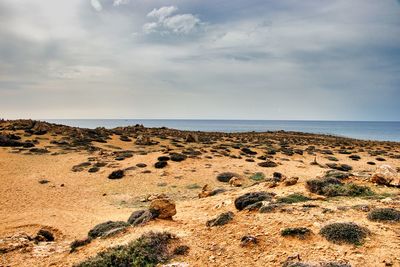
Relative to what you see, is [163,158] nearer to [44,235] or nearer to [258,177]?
[258,177]

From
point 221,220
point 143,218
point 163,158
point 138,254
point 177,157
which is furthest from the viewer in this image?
point 177,157

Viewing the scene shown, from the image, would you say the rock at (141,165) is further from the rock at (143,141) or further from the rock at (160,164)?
the rock at (143,141)

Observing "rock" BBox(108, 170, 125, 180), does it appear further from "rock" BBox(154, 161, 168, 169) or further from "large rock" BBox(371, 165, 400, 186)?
"large rock" BBox(371, 165, 400, 186)

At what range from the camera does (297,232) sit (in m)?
10.5

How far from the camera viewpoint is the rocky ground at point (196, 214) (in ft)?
32.3

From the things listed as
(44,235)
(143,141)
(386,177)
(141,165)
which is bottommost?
(44,235)

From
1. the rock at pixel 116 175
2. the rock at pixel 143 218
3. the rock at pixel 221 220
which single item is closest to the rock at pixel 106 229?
the rock at pixel 143 218

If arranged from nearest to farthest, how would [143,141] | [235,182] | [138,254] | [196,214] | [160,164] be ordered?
[138,254]
[196,214]
[235,182]
[160,164]
[143,141]

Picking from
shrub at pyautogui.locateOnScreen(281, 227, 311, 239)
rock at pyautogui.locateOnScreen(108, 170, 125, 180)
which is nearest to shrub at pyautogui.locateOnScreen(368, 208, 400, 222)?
shrub at pyautogui.locateOnScreen(281, 227, 311, 239)

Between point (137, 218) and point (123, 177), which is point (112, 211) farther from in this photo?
point (123, 177)

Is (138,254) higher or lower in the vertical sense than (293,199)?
lower

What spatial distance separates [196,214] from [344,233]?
7.26 meters

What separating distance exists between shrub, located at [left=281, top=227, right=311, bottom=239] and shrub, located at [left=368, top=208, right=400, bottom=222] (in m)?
2.61

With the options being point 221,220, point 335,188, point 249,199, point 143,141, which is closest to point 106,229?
point 221,220
